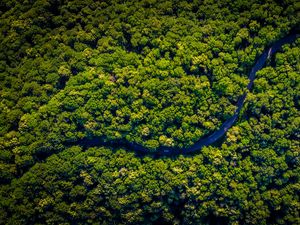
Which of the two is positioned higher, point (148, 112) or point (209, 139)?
point (148, 112)

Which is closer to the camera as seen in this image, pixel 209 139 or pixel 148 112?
pixel 148 112

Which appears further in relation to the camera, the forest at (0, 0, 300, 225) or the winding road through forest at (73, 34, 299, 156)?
the winding road through forest at (73, 34, 299, 156)

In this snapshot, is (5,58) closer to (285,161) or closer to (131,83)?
(131,83)

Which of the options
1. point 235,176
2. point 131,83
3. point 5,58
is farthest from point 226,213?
point 5,58
